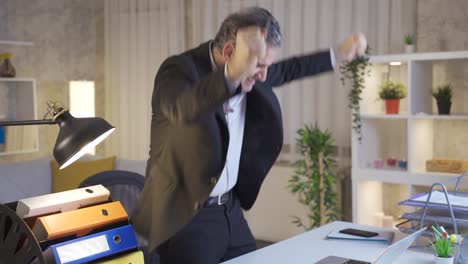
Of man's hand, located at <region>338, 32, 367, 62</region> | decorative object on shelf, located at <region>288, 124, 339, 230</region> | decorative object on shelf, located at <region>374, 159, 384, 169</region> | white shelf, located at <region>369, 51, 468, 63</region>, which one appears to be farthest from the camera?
decorative object on shelf, located at <region>288, 124, 339, 230</region>

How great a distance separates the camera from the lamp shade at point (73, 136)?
1415mm

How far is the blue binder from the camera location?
4.34 feet

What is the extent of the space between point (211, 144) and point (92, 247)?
1.71ft

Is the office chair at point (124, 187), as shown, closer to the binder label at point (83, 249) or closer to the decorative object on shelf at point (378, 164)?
the binder label at point (83, 249)

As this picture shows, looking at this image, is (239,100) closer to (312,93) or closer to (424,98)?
(424,98)

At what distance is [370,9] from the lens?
4.56 metres

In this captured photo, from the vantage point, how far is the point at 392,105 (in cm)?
411

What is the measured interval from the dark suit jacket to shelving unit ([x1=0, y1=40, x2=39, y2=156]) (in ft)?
11.7

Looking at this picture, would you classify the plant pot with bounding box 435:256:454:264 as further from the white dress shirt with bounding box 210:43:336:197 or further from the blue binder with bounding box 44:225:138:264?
the blue binder with bounding box 44:225:138:264

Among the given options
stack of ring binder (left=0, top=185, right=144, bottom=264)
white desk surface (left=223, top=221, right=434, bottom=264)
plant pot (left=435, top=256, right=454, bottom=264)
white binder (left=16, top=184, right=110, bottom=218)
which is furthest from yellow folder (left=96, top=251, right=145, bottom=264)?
plant pot (left=435, top=256, right=454, bottom=264)

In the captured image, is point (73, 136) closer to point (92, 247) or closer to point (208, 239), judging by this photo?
point (92, 247)

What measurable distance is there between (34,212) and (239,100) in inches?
33.5

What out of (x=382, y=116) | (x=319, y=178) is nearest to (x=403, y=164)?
(x=382, y=116)

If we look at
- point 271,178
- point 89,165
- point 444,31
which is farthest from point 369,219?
point 89,165
